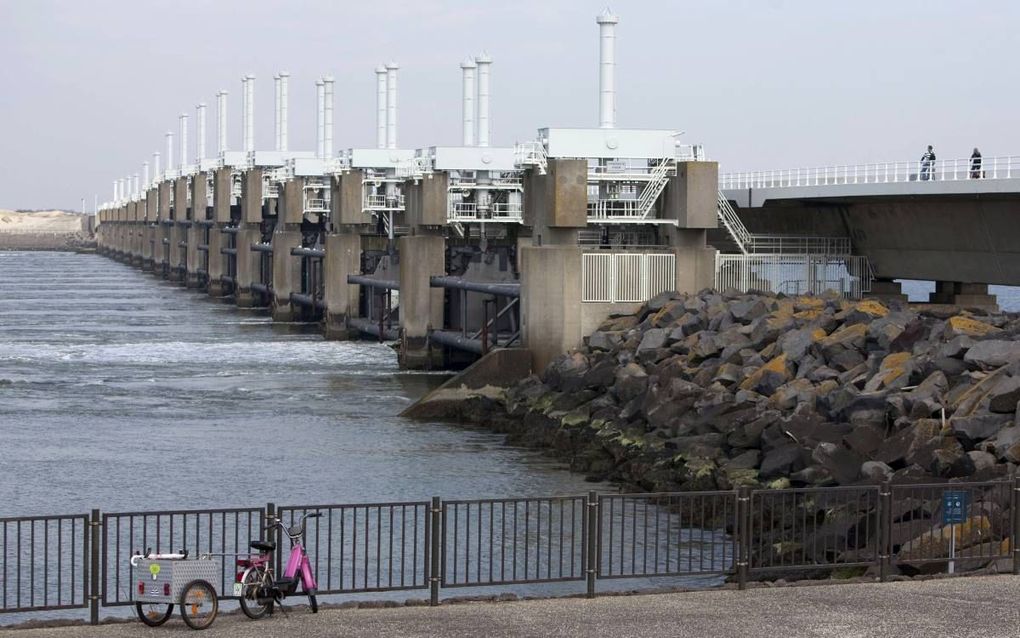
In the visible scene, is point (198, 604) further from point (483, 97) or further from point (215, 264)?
point (215, 264)

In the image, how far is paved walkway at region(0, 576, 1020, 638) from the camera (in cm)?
1498

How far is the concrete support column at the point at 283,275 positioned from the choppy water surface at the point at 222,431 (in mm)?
11293

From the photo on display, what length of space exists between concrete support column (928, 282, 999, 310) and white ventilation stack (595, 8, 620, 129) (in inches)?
424

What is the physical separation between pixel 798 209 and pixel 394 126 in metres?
35.7

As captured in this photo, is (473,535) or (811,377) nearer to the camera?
(473,535)

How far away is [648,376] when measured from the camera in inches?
1547

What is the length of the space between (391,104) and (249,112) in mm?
42318

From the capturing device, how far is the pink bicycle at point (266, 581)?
1560cm

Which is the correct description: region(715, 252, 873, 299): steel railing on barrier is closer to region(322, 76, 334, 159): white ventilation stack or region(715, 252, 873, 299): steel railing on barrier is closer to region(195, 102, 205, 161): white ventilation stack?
region(322, 76, 334, 159): white ventilation stack

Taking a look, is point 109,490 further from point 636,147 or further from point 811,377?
point 636,147

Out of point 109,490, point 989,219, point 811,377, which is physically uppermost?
point 989,219

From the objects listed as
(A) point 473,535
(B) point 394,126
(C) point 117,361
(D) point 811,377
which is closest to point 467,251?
(C) point 117,361

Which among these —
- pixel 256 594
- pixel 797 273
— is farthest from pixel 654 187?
pixel 256 594

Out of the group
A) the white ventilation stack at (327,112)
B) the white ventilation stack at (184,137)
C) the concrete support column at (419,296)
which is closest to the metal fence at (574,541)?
the concrete support column at (419,296)
